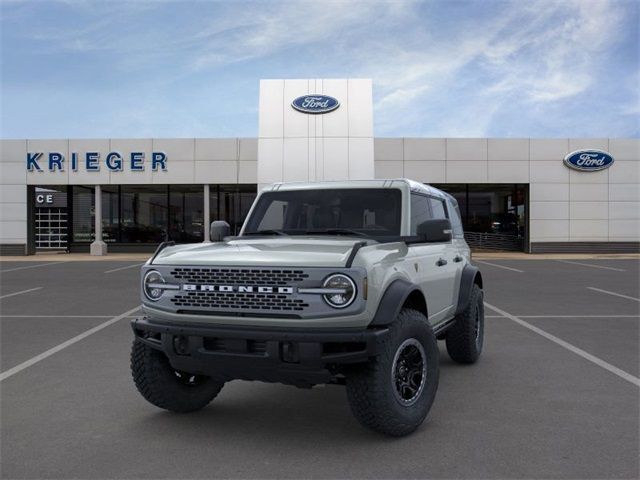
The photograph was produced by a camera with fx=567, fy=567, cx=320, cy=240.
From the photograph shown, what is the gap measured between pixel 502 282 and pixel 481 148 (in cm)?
1484

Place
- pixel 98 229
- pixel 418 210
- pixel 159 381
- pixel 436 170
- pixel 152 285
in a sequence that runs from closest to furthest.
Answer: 1. pixel 152 285
2. pixel 159 381
3. pixel 418 210
4. pixel 436 170
5. pixel 98 229

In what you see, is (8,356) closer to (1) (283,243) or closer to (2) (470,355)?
(1) (283,243)

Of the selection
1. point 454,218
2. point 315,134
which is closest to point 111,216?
point 315,134

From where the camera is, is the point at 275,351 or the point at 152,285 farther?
the point at 152,285

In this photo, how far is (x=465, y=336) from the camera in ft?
18.7

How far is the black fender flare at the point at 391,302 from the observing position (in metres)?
3.51

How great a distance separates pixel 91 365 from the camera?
19.3 ft

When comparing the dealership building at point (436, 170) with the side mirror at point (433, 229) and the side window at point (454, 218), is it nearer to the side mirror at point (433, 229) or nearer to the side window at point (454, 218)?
the side window at point (454, 218)

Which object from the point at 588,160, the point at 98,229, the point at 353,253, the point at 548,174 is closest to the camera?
the point at 353,253

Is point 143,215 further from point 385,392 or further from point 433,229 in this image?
point 385,392

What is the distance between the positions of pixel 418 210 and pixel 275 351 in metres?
2.18

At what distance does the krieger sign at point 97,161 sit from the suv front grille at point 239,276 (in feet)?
83.9

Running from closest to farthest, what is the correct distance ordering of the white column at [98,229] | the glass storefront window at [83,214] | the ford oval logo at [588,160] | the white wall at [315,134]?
the white wall at [315,134], the ford oval logo at [588,160], the white column at [98,229], the glass storefront window at [83,214]

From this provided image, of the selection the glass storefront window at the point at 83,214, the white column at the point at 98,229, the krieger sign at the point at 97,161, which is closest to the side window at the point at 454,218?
the krieger sign at the point at 97,161
